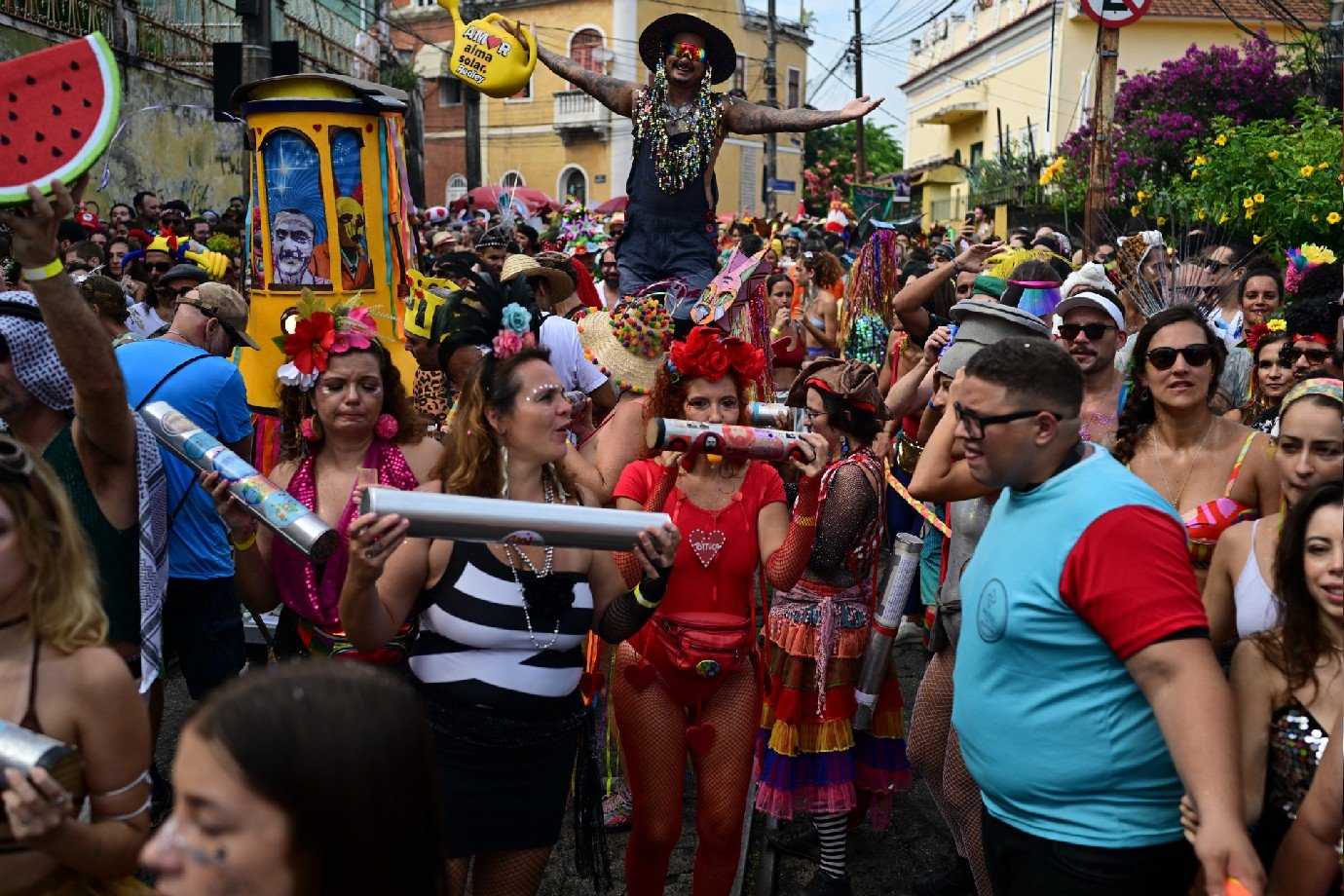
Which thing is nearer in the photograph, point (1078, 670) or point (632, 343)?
point (1078, 670)

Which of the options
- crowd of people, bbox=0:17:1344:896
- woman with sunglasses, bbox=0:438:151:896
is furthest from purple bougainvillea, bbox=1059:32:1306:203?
woman with sunglasses, bbox=0:438:151:896

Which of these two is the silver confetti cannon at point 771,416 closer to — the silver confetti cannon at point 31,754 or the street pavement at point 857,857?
the street pavement at point 857,857

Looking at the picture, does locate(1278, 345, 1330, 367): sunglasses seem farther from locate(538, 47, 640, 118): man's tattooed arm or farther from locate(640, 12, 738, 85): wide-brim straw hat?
locate(538, 47, 640, 118): man's tattooed arm

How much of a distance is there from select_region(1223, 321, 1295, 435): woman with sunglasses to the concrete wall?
47.4ft

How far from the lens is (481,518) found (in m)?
2.88

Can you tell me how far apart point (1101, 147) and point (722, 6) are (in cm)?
3858

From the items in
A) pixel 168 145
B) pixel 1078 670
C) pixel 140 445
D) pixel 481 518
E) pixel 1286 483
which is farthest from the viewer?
pixel 168 145

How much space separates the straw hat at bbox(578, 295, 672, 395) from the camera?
5.77 m

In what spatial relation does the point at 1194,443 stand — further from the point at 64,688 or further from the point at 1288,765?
the point at 64,688

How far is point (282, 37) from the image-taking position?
25922 mm

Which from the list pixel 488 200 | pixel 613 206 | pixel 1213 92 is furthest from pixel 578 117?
pixel 1213 92

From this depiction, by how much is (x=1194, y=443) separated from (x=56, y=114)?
3.37 meters

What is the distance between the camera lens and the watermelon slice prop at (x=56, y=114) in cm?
284

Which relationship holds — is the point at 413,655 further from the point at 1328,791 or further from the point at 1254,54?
the point at 1254,54
